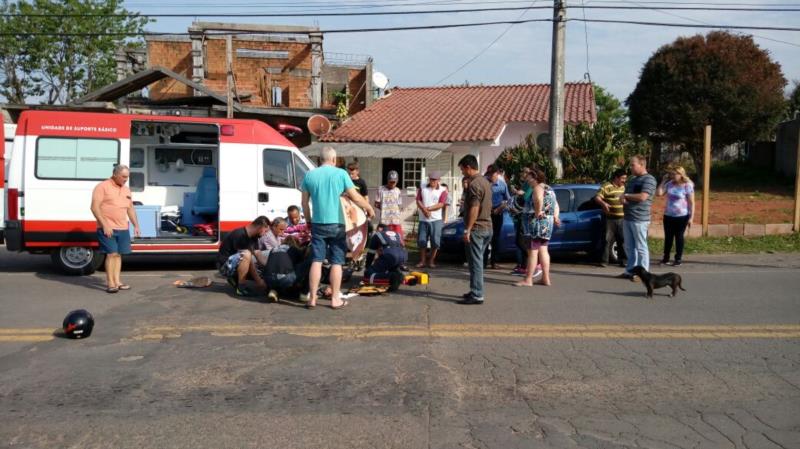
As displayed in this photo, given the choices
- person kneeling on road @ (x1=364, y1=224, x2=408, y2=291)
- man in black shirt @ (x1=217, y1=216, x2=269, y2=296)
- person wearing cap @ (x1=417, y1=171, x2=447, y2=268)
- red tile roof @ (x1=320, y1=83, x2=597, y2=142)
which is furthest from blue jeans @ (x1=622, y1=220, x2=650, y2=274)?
red tile roof @ (x1=320, y1=83, x2=597, y2=142)

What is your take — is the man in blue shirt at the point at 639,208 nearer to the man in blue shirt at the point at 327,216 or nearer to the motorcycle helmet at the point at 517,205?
the motorcycle helmet at the point at 517,205

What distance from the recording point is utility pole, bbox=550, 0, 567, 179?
48.9 feet

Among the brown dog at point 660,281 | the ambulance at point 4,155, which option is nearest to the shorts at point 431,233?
the brown dog at point 660,281

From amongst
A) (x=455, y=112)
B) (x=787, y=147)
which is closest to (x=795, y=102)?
(x=787, y=147)

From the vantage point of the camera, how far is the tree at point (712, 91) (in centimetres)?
2666

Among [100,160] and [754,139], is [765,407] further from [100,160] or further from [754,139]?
[754,139]

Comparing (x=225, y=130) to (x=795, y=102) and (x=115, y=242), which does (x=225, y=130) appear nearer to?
(x=115, y=242)

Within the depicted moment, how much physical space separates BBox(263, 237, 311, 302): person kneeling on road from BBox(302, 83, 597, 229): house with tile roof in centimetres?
1037

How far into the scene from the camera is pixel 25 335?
6.72 meters

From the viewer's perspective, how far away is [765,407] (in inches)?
186

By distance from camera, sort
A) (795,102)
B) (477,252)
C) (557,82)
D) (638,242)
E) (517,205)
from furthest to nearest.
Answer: (795,102), (557,82), (517,205), (638,242), (477,252)

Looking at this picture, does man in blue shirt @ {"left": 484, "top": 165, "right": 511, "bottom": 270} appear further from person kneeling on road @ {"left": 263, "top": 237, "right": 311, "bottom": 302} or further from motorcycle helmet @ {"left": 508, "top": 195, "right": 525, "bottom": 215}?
person kneeling on road @ {"left": 263, "top": 237, "right": 311, "bottom": 302}

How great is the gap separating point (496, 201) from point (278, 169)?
3.76m

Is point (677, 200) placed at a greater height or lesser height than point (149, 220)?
greater
